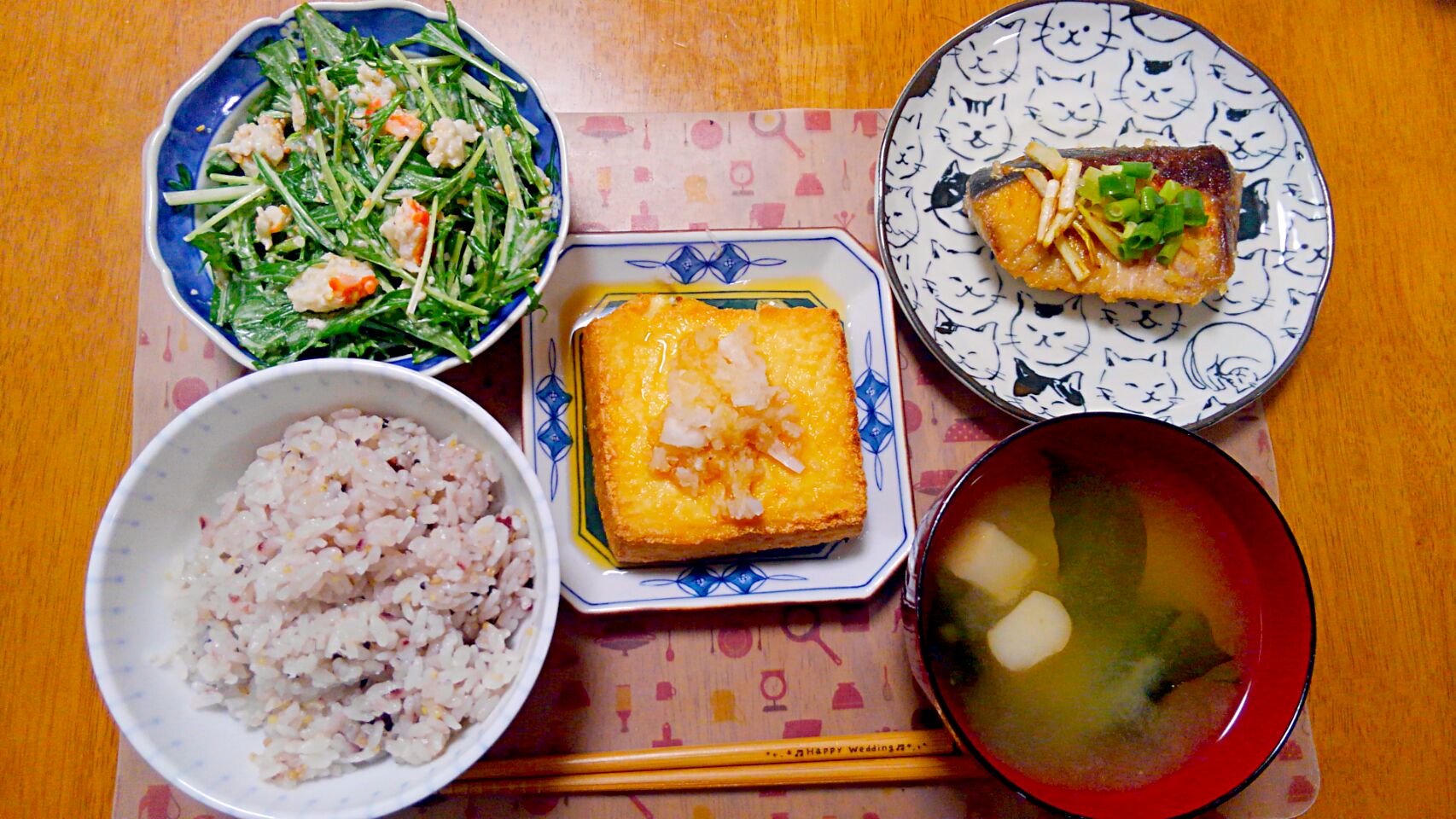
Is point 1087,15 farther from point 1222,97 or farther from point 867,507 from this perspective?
point 867,507

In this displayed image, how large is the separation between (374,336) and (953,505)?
109 cm

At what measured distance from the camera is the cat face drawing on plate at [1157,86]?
2.09 m

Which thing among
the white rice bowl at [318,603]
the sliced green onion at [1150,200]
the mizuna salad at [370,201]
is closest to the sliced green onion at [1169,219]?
the sliced green onion at [1150,200]

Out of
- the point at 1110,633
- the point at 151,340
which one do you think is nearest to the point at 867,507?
the point at 1110,633

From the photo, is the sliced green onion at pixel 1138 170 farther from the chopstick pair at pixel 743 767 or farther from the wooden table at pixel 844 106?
the chopstick pair at pixel 743 767

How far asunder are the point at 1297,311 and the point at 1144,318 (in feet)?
1.11

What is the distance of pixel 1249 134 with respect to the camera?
2.10 metres

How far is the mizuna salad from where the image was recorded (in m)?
1.62

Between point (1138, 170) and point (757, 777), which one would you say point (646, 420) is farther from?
point (1138, 170)

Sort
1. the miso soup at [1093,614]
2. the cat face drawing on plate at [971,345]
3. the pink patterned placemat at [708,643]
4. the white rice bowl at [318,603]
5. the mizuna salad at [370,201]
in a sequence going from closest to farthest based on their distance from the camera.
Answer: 1. the white rice bowl at [318,603]
2. the miso soup at [1093,614]
3. the mizuna salad at [370,201]
4. the pink patterned placemat at [708,643]
5. the cat face drawing on plate at [971,345]

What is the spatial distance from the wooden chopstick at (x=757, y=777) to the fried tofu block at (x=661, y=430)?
414mm

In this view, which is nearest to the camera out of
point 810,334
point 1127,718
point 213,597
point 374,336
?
point 213,597

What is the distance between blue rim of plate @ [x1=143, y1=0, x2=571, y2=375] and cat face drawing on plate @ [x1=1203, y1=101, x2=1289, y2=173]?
1.54 m

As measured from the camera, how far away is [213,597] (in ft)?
4.63
